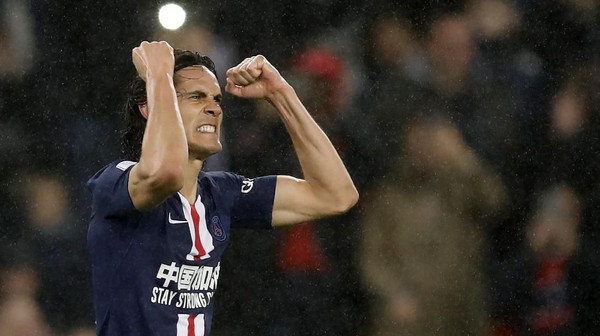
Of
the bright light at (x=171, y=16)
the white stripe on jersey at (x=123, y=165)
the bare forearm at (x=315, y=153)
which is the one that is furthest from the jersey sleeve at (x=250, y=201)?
the bright light at (x=171, y=16)

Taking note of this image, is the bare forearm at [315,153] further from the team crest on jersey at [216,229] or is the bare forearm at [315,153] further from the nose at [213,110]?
the team crest on jersey at [216,229]

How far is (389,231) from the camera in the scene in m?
3.03

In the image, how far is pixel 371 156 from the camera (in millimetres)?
3078

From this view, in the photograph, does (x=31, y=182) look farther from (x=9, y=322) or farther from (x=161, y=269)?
(x=161, y=269)

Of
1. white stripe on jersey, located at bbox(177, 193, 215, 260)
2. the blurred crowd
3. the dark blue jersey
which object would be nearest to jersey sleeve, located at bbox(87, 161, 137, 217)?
the dark blue jersey

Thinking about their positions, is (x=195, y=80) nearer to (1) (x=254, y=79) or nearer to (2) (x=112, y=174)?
(1) (x=254, y=79)

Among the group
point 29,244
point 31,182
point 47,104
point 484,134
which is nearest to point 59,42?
point 47,104

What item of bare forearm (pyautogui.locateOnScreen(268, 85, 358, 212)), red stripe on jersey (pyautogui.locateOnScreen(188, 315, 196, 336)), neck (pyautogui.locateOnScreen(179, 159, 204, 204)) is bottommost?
red stripe on jersey (pyautogui.locateOnScreen(188, 315, 196, 336))

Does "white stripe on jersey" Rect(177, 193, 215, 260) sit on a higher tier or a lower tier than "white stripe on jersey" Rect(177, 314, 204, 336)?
higher

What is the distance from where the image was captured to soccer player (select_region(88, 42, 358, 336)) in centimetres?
168

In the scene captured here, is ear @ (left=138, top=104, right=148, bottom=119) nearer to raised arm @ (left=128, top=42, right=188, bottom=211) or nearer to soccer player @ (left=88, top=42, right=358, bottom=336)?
soccer player @ (left=88, top=42, right=358, bottom=336)

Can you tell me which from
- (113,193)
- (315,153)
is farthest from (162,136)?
(315,153)

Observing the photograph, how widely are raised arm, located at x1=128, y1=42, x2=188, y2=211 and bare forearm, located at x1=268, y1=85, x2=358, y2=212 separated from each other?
41 centimetres

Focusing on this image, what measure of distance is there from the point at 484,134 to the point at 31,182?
1.47 meters
